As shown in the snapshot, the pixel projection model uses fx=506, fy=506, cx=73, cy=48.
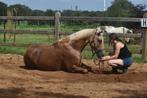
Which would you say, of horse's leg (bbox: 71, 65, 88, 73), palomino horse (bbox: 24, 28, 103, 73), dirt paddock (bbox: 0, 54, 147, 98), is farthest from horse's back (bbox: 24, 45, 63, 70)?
horse's leg (bbox: 71, 65, 88, 73)

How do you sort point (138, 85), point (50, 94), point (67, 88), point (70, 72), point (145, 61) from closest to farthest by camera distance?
1. point (50, 94)
2. point (67, 88)
3. point (138, 85)
4. point (70, 72)
5. point (145, 61)

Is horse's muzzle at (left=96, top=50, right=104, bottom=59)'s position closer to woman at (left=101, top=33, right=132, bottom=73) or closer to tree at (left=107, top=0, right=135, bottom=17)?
woman at (left=101, top=33, right=132, bottom=73)

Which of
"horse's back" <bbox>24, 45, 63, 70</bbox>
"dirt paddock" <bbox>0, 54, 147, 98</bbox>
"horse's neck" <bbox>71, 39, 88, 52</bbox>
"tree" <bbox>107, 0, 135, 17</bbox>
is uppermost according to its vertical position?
"tree" <bbox>107, 0, 135, 17</bbox>

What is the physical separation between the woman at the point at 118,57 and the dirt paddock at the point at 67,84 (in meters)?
0.29

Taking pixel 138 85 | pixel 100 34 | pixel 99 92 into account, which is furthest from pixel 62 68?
pixel 99 92

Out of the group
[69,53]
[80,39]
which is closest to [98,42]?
[80,39]

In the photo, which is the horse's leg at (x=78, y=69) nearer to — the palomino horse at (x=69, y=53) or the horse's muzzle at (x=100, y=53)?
the palomino horse at (x=69, y=53)

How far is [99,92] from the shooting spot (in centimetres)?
920

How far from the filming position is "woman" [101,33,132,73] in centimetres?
1239

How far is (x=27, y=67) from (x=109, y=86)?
12.4ft

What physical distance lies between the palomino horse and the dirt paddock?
1.07 ft

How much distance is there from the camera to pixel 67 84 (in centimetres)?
1035

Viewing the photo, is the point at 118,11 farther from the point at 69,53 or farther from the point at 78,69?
the point at 78,69

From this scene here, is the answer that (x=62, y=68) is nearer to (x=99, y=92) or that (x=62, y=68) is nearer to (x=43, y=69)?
(x=43, y=69)
